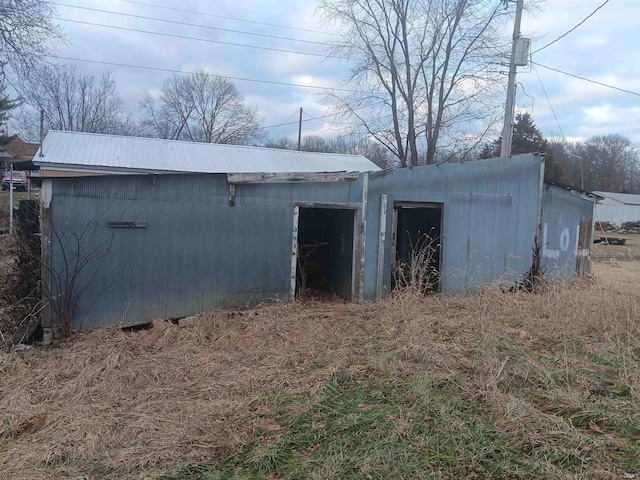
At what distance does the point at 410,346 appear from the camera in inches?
177

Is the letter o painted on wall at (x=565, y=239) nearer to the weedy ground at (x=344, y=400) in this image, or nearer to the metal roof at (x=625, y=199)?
the weedy ground at (x=344, y=400)

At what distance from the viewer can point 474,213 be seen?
8.81 meters

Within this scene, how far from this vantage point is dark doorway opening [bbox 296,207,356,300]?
27.6 ft

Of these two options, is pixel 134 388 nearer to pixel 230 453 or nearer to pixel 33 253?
pixel 230 453

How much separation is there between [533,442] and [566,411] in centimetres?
59

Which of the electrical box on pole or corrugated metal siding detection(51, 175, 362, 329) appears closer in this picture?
corrugated metal siding detection(51, 175, 362, 329)

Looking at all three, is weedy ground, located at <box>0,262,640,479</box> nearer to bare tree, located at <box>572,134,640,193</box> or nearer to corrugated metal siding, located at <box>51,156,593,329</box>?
corrugated metal siding, located at <box>51,156,593,329</box>

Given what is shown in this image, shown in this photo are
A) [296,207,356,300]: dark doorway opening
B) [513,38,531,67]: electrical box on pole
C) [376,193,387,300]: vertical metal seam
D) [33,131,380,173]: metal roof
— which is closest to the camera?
[376,193,387,300]: vertical metal seam

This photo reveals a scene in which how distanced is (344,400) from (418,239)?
6.44 meters

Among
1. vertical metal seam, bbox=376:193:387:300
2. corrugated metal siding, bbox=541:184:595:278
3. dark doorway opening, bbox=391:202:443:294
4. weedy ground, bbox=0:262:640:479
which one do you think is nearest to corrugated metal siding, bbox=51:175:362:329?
weedy ground, bbox=0:262:640:479

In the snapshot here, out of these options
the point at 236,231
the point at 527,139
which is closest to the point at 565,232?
the point at 236,231

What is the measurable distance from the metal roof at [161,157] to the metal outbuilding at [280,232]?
651 millimetres

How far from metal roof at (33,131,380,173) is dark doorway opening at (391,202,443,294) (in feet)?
9.23

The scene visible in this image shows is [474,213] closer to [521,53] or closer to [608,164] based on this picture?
[521,53]
